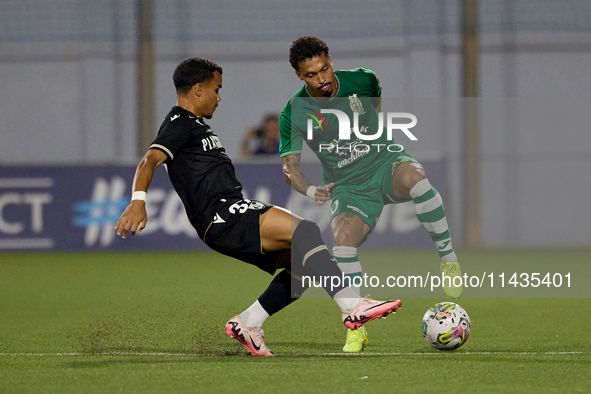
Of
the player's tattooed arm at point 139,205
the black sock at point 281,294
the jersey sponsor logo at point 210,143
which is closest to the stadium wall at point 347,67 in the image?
the black sock at point 281,294

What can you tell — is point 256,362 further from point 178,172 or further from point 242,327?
point 178,172

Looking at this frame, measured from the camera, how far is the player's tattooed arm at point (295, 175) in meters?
5.07

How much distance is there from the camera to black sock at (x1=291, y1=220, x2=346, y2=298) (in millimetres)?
4191

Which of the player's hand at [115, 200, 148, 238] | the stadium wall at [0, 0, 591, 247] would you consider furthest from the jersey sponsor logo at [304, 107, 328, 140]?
the stadium wall at [0, 0, 591, 247]

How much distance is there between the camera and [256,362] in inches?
161

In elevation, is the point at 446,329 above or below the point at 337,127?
below

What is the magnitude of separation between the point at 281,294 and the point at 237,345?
52 cm

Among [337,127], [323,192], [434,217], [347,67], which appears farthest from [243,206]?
[347,67]

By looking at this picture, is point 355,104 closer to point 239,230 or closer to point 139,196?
point 239,230

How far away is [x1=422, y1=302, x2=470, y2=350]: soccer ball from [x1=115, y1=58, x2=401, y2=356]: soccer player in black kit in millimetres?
513

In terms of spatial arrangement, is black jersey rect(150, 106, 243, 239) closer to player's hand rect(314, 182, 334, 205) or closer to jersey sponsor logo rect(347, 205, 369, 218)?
player's hand rect(314, 182, 334, 205)

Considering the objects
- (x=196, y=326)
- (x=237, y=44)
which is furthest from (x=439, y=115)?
(x=196, y=326)

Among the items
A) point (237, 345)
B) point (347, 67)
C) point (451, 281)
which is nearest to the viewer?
point (237, 345)

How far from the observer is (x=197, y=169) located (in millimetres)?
4387
